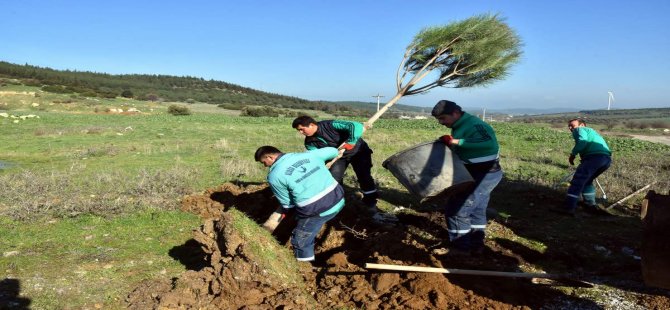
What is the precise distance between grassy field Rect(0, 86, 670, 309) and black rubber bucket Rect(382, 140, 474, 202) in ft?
5.63

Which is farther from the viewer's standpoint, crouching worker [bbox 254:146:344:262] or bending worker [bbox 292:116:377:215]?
bending worker [bbox 292:116:377:215]

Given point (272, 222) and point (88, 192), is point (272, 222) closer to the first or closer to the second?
point (272, 222)

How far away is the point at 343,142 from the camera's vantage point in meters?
5.54

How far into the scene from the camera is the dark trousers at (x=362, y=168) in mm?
5844

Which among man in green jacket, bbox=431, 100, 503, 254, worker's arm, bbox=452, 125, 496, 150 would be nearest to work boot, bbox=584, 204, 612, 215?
man in green jacket, bbox=431, 100, 503, 254

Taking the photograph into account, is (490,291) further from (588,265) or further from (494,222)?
(494,222)

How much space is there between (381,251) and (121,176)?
552cm

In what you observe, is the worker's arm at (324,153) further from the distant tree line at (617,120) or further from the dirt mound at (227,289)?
the distant tree line at (617,120)

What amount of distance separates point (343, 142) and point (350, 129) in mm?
221

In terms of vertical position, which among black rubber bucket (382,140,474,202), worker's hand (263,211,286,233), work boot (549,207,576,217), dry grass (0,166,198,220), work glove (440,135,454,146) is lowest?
work boot (549,207,576,217)

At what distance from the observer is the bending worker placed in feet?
17.1

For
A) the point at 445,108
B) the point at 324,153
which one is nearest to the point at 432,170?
the point at 445,108

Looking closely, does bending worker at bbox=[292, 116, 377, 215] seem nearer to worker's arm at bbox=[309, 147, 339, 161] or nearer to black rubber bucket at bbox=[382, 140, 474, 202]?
worker's arm at bbox=[309, 147, 339, 161]

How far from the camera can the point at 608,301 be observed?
3.65 m
